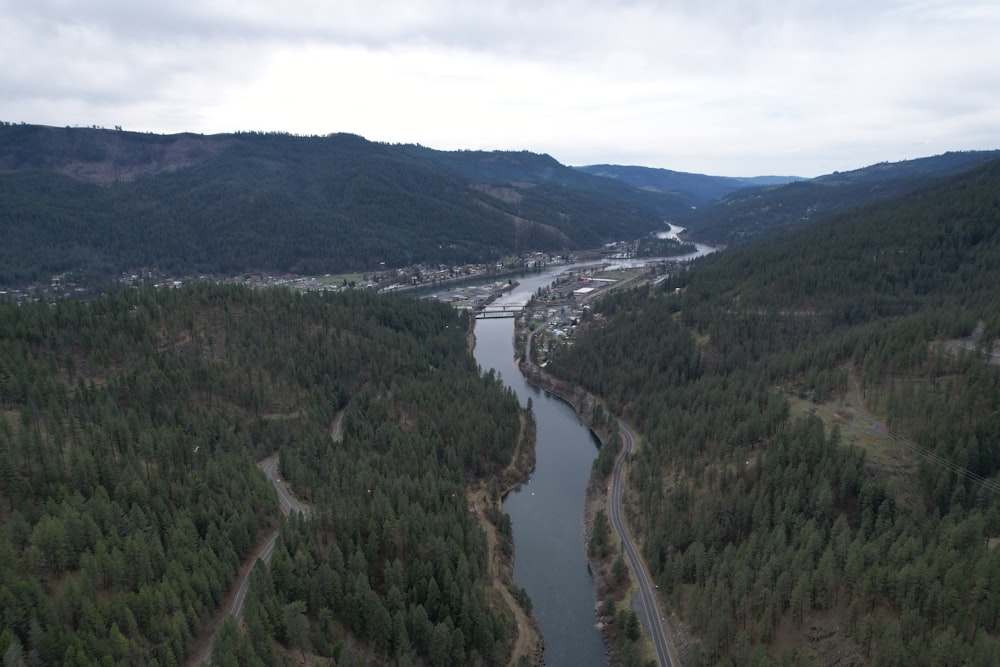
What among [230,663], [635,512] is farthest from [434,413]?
[230,663]

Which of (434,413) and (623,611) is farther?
(434,413)

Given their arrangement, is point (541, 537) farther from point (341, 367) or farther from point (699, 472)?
point (341, 367)

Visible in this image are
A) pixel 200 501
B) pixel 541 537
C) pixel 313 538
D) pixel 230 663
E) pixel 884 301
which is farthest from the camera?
pixel 884 301

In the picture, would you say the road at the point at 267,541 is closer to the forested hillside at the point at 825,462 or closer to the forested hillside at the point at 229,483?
the forested hillside at the point at 229,483

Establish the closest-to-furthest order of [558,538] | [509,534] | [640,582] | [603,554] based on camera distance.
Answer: [640,582] → [603,554] → [509,534] → [558,538]

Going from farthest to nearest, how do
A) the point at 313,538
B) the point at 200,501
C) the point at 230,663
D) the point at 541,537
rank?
the point at 541,537 < the point at 200,501 < the point at 313,538 < the point at 230,663

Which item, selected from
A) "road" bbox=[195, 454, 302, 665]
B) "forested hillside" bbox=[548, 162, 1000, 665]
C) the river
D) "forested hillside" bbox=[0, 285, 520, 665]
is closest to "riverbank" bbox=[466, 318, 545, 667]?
the river

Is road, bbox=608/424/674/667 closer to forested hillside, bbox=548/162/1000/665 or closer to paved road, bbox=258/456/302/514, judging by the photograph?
forested hillside, bbox=548/162/1000/665

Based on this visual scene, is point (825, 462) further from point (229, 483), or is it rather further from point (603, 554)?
point (229, 483)

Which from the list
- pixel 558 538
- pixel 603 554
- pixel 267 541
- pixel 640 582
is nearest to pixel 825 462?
pixel 640 582
